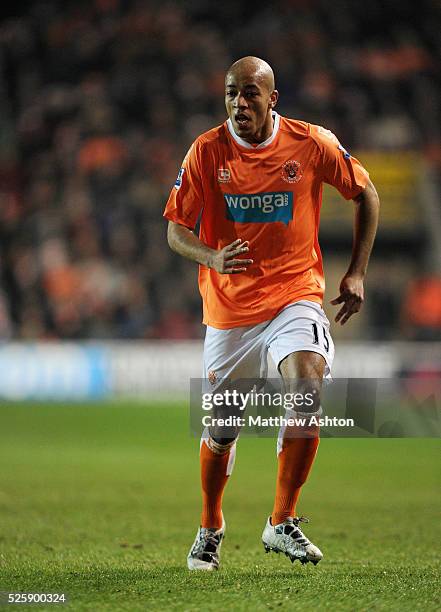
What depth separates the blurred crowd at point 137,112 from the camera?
1683 centimetres

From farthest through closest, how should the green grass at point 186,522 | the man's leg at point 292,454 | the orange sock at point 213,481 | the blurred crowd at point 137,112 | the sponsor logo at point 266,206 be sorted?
the blurred crowd at point 137,112, the orange sock at point 213,481, the sponsor logo at point 266,206, the man's leg at point 292,454, the green grass at point 186,522

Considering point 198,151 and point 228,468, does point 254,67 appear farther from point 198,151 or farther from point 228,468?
point 228,468

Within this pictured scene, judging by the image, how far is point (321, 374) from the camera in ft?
14.8

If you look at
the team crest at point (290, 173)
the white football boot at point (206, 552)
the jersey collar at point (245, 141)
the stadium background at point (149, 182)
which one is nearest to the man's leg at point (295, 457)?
the white football boot at point (206, 552)

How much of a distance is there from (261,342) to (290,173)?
2.55 ft

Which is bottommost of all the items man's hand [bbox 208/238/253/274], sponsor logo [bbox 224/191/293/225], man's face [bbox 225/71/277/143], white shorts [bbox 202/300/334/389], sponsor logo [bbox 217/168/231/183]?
white shorts [bbox 202/300/334/389]

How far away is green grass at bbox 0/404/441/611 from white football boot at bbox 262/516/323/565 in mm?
87

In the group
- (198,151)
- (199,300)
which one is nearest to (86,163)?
(199,300)

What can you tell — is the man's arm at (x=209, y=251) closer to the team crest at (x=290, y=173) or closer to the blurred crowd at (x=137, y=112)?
the team crest at (x=290, y=173)

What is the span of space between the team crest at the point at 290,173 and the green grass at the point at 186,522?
5.68 feet

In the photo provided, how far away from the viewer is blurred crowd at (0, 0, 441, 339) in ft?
55.2

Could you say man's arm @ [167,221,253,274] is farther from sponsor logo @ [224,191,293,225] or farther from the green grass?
the green grass

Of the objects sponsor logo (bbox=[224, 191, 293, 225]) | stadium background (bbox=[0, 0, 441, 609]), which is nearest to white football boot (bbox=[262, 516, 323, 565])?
sponsor logo (bbox=[224, 191, 293, 225])

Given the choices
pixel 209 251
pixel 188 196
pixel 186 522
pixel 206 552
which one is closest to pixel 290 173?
pixel 188 196
